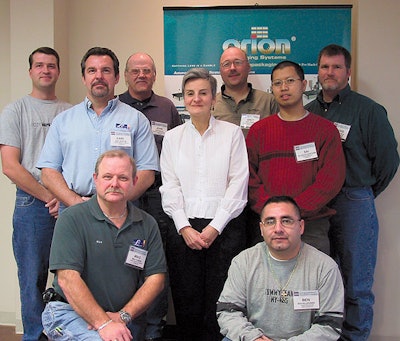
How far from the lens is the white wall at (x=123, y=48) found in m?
3.44

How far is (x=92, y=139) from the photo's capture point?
2.76 metres

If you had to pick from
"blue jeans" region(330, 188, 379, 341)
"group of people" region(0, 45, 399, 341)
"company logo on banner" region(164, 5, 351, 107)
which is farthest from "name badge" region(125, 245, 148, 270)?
"company logo on banner" region(164, 5, 351, 107)

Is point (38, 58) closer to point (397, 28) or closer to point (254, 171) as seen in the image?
point (254, 171)

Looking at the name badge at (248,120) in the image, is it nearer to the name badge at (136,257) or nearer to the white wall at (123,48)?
the white wall at (123,48)

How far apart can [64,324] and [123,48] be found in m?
2.50

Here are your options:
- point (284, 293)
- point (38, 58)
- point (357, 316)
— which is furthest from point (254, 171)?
point (38, 58)

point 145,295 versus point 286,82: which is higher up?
point 286,82

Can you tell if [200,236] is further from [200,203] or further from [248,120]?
[248,120]

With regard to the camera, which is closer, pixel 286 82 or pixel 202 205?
pixel 202 205

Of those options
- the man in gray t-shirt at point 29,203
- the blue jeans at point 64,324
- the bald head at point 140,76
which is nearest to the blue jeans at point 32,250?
the man in gray t-shirt at point 29,203

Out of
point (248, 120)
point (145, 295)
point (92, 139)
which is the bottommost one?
point (145, 295)

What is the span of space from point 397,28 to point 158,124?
181cm

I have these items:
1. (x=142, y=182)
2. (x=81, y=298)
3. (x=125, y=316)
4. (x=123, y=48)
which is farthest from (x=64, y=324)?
(x=123, y=48)

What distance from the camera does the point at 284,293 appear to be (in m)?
2.26
